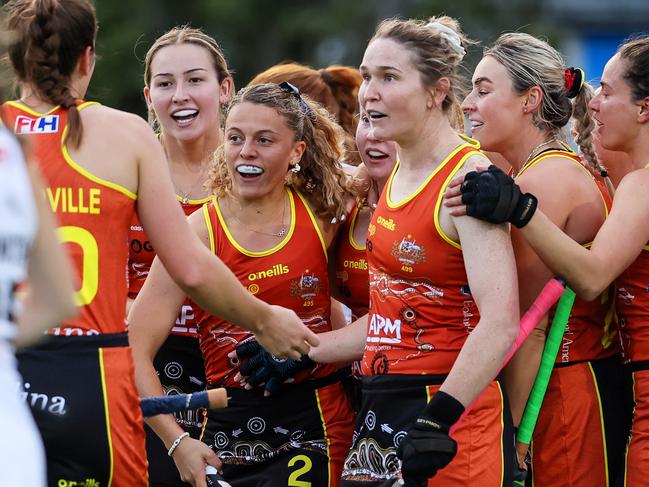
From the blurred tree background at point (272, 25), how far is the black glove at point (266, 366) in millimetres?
16082

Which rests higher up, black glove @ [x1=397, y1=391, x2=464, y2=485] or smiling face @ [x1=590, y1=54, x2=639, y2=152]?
smiling face @ [x1=590, y1=54, x2=639, y2=152]

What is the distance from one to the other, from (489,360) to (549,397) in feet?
2.43

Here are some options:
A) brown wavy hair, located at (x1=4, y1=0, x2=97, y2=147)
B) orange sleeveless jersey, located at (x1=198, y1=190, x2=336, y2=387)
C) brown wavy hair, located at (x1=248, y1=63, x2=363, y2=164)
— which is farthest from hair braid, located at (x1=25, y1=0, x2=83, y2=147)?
brown wavy hair, located at (x1=248, y1=63, x2=363, y2=164)

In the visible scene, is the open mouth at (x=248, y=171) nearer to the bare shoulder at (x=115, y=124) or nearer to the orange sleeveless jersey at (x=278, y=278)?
the orange sleeveless jersey at (x=278, y=278)

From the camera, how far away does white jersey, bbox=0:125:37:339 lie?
9.08 ft

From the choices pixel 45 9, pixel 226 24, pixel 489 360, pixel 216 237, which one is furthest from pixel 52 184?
pixel 226 24

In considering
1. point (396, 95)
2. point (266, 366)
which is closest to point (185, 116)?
point (266, 366)

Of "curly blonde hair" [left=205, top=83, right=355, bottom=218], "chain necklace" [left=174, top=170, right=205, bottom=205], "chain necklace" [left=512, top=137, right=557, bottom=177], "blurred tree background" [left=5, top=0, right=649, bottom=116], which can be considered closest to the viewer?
"chain necklace" [left=512, top=137, right=557, bottom=177]

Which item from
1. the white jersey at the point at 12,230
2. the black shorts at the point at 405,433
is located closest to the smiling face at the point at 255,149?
the black shorts at the point at 405,433

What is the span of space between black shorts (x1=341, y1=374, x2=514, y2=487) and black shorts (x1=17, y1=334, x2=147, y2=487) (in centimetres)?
89

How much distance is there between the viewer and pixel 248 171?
16.4 ft

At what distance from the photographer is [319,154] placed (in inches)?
205

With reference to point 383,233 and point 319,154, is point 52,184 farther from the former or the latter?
point 319,154

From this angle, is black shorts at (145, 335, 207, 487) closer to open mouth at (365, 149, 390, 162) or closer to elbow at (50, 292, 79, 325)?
open mouth at (365, 149, 390, 162)
